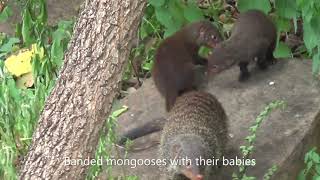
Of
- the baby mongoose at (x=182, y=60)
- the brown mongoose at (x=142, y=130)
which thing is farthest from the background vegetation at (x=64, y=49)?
the brown mongoose at (x=142, y=130)

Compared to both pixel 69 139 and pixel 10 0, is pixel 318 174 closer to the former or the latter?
pixel 69 139

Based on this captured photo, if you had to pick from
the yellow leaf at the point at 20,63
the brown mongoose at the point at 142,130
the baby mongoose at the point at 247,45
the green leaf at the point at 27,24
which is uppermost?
the green leaf at the point at 27,24

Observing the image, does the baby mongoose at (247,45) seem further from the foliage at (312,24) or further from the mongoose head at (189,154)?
the mongoose head at (189,154)

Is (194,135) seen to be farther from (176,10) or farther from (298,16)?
(298,16)

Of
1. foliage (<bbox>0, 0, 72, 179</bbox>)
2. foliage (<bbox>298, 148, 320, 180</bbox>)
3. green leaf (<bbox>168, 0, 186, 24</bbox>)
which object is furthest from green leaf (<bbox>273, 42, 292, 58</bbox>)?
foliage (<bbox>0, 0, 72, 179</bbox>)

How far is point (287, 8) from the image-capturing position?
4.20m

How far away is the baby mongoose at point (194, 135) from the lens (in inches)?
128

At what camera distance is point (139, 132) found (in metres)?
4.10

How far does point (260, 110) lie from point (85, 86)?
1.56 meters

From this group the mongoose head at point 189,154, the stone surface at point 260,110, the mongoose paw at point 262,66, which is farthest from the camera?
the mongoose paw at point 262,66

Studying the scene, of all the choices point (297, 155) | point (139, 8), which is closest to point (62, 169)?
point (139, 8)

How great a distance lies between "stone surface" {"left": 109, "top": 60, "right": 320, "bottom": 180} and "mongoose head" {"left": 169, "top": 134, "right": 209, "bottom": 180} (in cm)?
41

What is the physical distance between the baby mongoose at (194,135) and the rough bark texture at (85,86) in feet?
1.76

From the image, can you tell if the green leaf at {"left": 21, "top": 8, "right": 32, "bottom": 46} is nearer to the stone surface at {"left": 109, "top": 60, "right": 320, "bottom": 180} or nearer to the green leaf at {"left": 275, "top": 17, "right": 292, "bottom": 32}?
the stone surface at {"left": 109, "top": 60, "right": 320, "bottom": 180}
